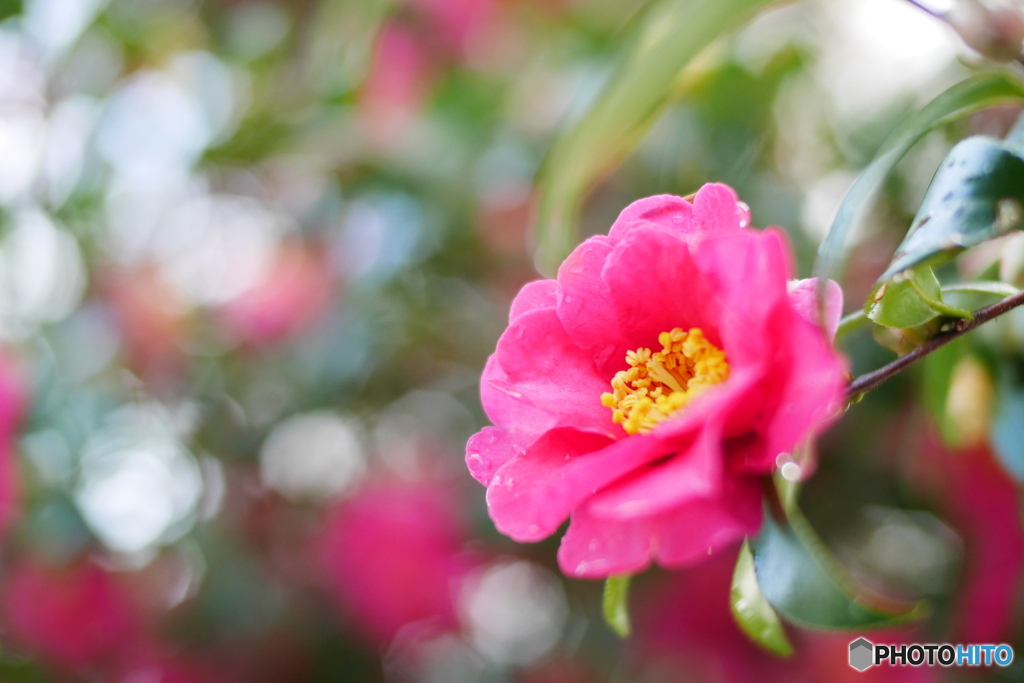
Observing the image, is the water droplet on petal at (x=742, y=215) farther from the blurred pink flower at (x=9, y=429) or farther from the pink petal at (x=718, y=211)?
the blurred pink flower at (x=9, y=429)

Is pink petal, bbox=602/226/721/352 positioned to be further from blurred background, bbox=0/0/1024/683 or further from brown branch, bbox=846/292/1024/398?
blurred background, bbox=0/0/1024/683

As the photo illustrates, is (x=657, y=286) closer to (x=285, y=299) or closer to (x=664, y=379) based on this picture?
(x=664, y=379)

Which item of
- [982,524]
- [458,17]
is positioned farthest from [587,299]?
[458,17]

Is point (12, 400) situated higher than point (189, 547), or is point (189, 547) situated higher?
point (12, 400)

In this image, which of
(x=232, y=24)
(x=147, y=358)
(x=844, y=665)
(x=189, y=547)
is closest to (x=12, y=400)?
(x=147, y=358)

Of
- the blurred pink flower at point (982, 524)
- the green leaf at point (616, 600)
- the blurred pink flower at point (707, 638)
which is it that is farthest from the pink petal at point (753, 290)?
the blurred pink flower at point (707, 638)

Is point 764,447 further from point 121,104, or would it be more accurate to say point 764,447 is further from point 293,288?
point 121,104

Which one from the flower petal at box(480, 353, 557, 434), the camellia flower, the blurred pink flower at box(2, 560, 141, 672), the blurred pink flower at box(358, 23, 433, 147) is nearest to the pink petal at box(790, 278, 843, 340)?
the camellia flower
